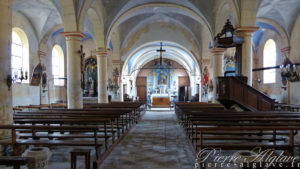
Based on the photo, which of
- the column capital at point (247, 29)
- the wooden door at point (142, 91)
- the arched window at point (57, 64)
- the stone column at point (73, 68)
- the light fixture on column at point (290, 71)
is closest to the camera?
the stone column at point (73, 68)

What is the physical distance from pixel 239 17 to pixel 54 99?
1441 centimetres

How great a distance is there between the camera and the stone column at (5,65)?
502 centimetres

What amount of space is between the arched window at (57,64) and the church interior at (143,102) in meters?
0.09

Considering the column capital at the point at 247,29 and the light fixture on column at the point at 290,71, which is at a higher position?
the column capital at the point at 247,29

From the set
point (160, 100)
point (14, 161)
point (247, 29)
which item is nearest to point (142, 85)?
point (160, 100)

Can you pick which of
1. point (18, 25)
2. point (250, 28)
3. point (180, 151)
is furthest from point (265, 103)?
point (18, 25)

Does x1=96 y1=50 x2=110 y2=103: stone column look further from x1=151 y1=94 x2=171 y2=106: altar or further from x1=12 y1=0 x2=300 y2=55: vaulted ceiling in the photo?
x1=151 y1=94 x2=171 y2=106: altar

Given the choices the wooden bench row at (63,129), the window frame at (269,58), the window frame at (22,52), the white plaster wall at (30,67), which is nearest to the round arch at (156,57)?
the window frame at (269,58)

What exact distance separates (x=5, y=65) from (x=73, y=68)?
3.69 meters

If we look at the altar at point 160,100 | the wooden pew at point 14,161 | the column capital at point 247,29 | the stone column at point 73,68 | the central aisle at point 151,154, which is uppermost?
the column capital at point 247,29

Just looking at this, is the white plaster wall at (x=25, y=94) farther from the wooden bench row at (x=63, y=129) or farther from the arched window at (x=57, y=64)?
the wooden bench row at (x=63, y=129)

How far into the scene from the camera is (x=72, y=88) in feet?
29.0

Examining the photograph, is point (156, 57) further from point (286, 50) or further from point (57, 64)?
point (286, 50)

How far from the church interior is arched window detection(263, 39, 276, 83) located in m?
0.09
